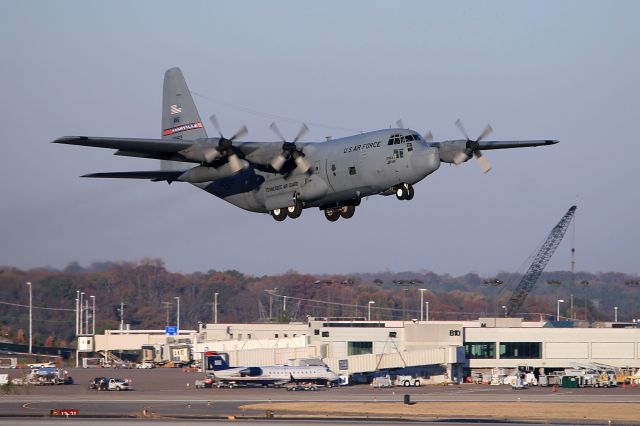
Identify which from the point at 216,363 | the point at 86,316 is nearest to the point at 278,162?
the point at 216,363

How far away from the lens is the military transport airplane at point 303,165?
44344 mm

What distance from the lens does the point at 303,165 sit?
46.7 meters

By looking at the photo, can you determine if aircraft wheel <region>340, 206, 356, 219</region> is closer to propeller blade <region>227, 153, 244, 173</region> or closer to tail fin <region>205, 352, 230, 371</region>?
propeller blade <region>227, 153, 244, 173</region>

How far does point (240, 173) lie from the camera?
161 ft

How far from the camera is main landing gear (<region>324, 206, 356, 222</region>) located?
48812 mm

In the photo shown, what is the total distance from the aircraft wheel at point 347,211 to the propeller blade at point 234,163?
18.8 ft

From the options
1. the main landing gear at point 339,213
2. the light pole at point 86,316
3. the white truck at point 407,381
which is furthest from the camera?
the light pole at point 86,316

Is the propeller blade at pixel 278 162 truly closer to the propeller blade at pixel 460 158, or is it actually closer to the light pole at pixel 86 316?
the propeller blade at pixel 460 158

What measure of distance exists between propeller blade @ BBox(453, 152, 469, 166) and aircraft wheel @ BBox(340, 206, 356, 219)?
5272 mm

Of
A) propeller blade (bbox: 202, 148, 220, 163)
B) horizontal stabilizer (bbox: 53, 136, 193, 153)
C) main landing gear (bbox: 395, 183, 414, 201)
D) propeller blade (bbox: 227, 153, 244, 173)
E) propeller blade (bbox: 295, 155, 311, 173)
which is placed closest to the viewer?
horizontal stabilizer (bbox: 53, 136, 193, 153)

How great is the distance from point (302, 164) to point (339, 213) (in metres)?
3.77

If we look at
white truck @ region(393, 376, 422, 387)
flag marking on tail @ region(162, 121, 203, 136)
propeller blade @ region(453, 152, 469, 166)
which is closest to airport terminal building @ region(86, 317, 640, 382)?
white truck @ region(393, 376, 422, 387)

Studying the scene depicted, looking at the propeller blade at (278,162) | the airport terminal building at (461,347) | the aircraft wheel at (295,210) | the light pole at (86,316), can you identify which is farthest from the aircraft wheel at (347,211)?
the light pole at (86,316)

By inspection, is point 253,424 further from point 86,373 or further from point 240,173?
point 86,373
